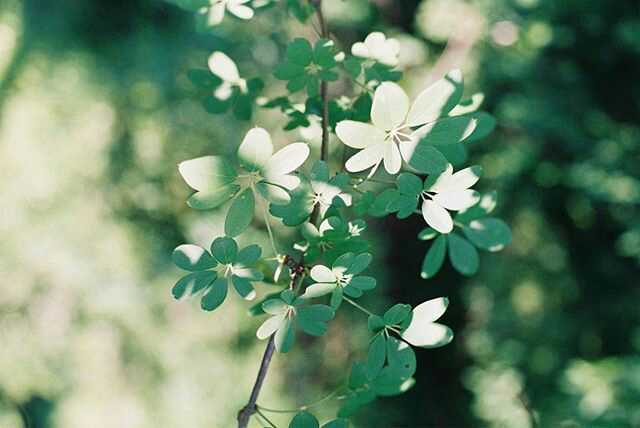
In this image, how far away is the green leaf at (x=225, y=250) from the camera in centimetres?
54

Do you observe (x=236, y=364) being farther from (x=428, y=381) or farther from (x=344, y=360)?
(x=428, y=381)

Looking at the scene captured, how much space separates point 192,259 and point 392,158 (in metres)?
0.20

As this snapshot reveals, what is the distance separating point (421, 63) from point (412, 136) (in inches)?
51.5

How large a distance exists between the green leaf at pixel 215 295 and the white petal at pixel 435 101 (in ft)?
0.75

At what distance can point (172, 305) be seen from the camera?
166cm

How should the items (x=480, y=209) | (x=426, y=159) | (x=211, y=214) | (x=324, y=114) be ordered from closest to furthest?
(x=426, y=159)
(x=324, y=114)
(x=480, y=209)
(x=211, y=214)

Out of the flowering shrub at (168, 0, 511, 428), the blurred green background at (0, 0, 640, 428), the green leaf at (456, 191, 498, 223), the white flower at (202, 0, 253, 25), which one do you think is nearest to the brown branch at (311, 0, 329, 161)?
the flowering shrub at (168, 0, 511, 428)

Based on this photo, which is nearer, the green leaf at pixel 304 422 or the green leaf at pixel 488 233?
the green leaf at pixel 304 422

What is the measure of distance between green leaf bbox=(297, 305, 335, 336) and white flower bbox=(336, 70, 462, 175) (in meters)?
0.13

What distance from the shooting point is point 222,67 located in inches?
30.0

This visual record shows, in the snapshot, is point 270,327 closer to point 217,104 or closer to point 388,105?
point 388,105

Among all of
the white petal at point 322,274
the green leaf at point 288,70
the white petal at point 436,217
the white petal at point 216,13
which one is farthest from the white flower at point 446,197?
the white petal at point 216,13

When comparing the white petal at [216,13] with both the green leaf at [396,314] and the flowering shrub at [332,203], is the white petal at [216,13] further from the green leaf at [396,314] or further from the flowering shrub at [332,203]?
the green leaf at [396,314]

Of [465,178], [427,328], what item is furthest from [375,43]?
[427,328]
